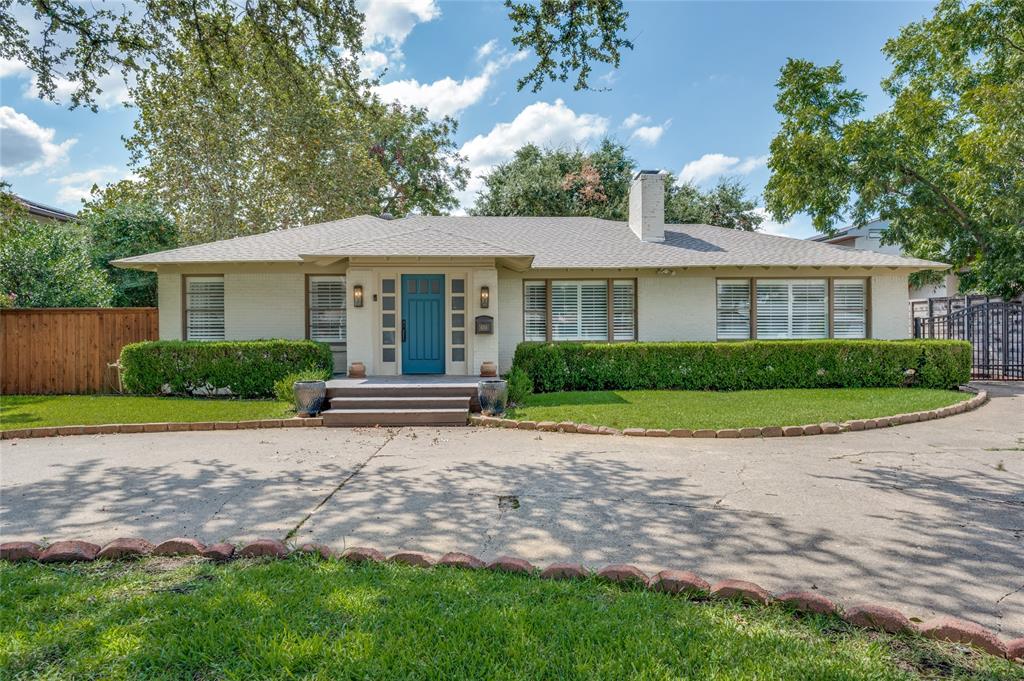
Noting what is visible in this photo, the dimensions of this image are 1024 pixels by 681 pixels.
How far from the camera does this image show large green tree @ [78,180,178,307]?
17.9 m

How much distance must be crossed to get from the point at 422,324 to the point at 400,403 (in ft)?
9.33

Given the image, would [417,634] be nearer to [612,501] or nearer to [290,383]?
[612,501]

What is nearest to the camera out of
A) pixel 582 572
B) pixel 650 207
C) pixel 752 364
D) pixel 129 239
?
pixel 582 572

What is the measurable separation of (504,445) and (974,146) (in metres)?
14.8

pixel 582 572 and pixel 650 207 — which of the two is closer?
pixel 582 572

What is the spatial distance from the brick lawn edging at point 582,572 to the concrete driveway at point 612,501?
0.79 feet

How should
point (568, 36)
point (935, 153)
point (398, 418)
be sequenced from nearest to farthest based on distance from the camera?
point (568, 36)
point (398, 418)
point (935, 153)

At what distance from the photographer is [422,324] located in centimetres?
1127

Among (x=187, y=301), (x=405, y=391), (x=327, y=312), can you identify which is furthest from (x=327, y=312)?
(x=405, y=391)

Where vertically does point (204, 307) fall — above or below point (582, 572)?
above

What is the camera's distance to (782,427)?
712 centimetres

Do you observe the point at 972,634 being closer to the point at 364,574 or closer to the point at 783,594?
the point at 783,594

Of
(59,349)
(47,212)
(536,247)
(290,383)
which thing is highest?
(47,212)

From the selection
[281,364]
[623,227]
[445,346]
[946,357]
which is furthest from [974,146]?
[281,364]
